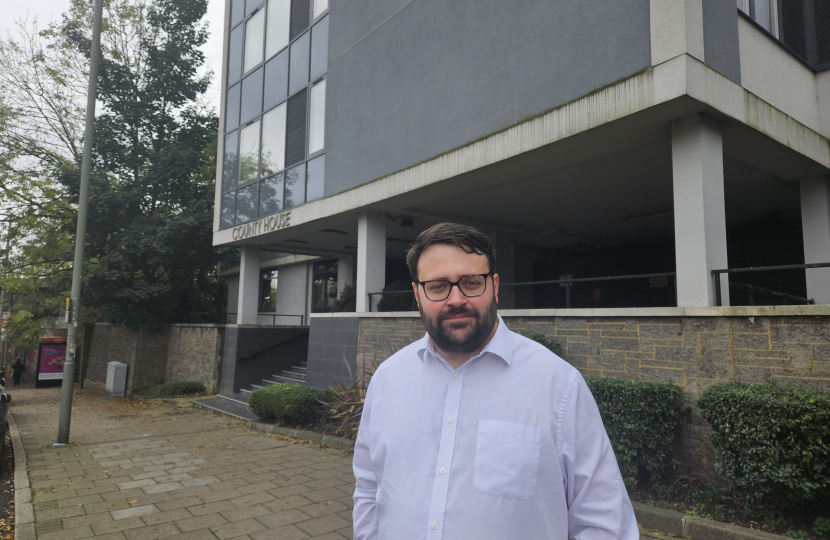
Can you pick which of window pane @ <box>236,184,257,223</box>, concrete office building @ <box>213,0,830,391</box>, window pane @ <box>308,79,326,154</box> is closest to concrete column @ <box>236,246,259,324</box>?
concrete office building @ <box>213,0,830,391</box>

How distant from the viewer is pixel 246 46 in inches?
587

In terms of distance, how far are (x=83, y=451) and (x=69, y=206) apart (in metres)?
13.7

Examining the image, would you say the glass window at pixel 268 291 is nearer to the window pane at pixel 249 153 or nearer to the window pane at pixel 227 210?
the window pane at pixel 227 210

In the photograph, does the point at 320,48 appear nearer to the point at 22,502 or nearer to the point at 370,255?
the point at 370,255

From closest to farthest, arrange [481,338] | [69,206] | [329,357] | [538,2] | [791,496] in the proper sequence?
[481,338], [791,496], [538,2], [329,357], [69,206]

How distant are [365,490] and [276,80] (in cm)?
1320

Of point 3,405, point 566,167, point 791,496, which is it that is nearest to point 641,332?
point 791,496

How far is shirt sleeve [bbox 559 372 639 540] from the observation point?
1.59 m

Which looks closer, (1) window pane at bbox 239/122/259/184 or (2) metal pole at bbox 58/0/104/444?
(2) metal pole at bbox 58/0/104/444

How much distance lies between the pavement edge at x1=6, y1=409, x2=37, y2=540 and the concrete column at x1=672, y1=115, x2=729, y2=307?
6.91 meters

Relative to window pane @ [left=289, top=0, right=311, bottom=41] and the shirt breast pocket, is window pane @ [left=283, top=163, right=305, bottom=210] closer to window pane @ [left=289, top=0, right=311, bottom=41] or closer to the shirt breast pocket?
window pane @ [left=289, top=0, right=311, bottom=41]

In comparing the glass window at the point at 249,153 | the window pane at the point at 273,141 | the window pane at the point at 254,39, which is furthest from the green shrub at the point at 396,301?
the window pane at the point at 254,39

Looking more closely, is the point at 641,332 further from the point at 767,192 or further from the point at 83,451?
the point at 83,451

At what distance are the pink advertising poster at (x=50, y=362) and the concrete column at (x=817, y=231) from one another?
28804 mm
